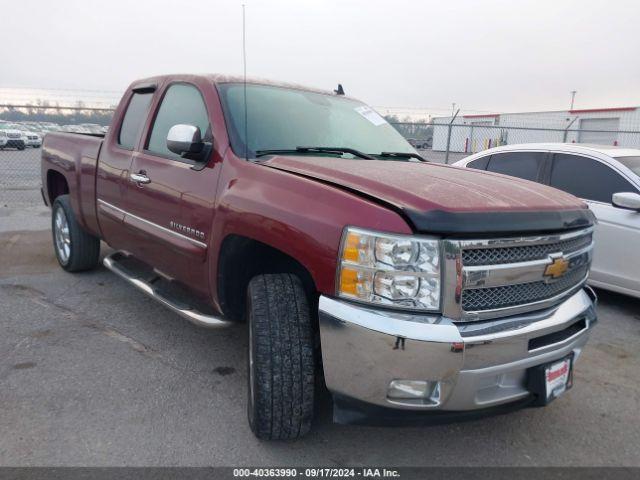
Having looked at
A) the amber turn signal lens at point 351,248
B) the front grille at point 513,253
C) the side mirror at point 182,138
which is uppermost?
the side mirror at point 182,138

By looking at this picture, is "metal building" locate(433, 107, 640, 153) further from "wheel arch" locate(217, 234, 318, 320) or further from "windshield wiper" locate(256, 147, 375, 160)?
"wheel arch" locate(217, 234, 318, 320)

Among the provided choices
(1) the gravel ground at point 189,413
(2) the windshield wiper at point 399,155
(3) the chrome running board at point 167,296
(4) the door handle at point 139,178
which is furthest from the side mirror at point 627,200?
(4) the door handle at point 139,178

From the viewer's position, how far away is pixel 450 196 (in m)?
2.28

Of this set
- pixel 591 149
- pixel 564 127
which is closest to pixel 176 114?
pixel 591 149

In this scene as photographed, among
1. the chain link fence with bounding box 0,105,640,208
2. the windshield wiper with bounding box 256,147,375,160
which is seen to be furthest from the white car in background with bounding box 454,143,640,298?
the windshield wiper with bounding box 256,147,375,160

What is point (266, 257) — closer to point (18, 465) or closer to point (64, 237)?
point (18, 465)

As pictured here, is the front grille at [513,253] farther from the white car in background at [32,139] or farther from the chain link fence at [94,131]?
the white car in background at [32,139]

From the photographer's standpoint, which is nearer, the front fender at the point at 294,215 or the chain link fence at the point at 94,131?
the front fender at the point at 294,215

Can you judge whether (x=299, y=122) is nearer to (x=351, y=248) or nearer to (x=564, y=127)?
(x=351, y=248)

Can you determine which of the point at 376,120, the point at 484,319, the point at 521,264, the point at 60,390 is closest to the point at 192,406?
the point at 60,390

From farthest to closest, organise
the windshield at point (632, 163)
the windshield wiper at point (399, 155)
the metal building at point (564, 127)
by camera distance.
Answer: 1. the metal building at point (564, 127)
2. the windshield at point (632, 163)
3. the windshield wiper at point (399, 155)

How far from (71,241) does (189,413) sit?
2.99 metres

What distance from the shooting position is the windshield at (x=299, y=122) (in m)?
3.10

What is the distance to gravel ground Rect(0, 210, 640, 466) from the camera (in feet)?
8.29
